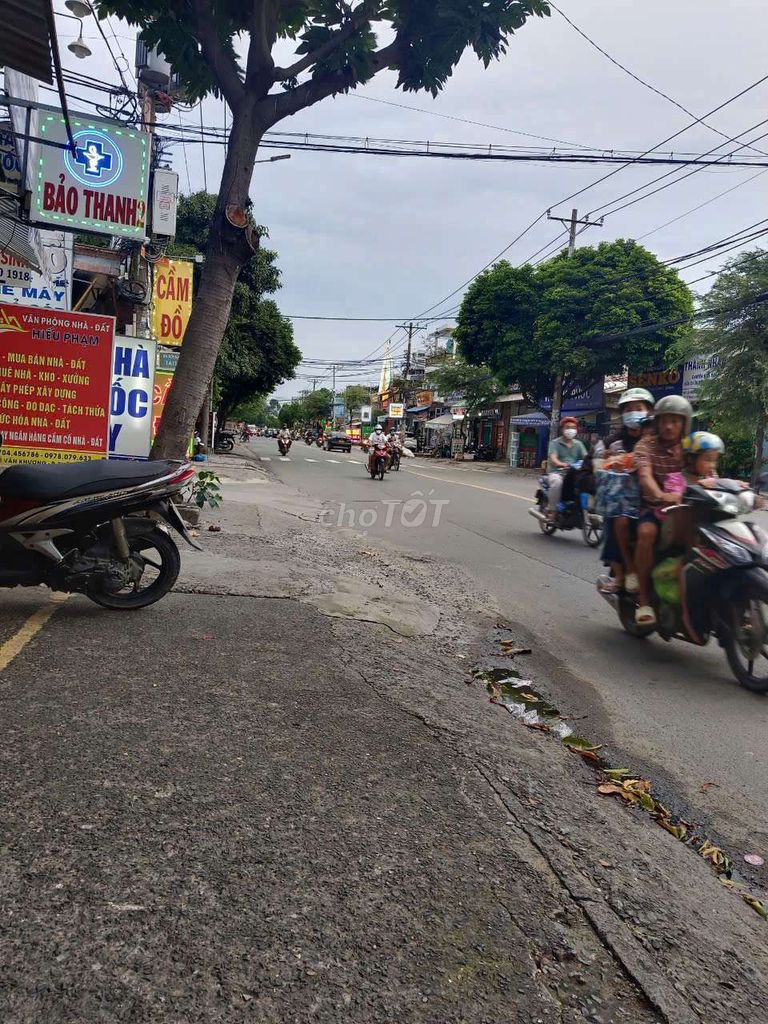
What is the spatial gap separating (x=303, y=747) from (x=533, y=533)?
862cm

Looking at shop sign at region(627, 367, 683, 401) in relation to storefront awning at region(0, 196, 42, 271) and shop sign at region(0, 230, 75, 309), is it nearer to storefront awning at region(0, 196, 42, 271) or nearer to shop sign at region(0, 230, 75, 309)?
shop sign at region(0, 230, 75, 309)

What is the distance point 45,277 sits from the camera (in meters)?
12.0

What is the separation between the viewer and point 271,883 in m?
2.18

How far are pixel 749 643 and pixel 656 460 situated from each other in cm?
130

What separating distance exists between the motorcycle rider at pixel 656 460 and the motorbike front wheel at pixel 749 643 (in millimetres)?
606

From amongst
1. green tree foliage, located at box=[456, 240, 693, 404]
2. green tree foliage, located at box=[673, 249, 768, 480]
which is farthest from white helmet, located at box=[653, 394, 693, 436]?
green tree foliage, located at box=[456, 240, 693, 404]

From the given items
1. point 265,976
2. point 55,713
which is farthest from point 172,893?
point 55,713

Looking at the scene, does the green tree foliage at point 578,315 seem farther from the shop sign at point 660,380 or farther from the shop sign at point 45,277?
the shop sign at point 45,277

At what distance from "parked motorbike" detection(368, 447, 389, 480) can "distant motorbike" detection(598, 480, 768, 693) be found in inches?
632

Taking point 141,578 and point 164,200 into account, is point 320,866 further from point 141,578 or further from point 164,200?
point 164,200

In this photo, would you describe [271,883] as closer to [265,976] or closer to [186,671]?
[265,976]

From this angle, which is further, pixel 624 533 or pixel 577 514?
pixel 577 514

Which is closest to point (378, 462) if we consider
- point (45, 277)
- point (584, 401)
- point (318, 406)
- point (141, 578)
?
point (45, 277)

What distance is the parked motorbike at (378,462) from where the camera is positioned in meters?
20.9
